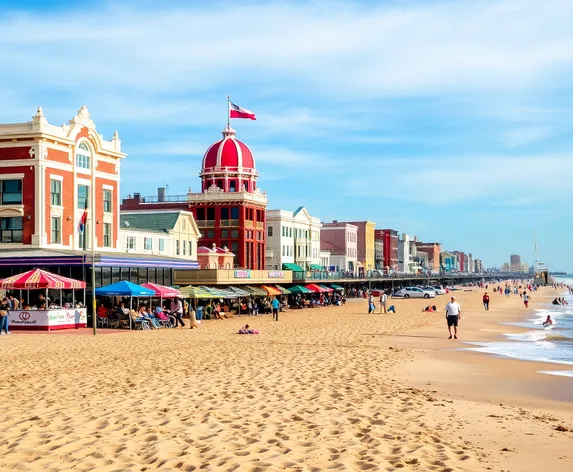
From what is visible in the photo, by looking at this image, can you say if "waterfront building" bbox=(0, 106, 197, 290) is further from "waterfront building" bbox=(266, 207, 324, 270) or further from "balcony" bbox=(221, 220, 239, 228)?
"waterfront building" bbox=(266, 207, 324, 270)

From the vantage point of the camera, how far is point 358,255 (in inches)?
5458

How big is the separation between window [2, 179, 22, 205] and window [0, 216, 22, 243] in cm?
105

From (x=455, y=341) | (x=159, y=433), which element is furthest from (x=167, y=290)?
(x=159, y=433)

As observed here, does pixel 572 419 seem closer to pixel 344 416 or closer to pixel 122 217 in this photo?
pixel 344 416

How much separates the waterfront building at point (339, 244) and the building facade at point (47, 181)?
7701 cm

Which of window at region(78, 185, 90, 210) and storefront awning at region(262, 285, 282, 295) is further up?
window at region(78, 185, 90, 210)

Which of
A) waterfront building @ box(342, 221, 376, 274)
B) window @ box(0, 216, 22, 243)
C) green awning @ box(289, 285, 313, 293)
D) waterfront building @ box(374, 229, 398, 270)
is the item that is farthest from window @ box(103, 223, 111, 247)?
waterfront building @ box(374, 229, 398, 270)

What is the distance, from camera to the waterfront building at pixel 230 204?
262 feet

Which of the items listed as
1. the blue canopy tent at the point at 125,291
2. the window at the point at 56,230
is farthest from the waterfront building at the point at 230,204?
the blue canopy tent at the point at 125,291

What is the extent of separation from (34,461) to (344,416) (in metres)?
5.38

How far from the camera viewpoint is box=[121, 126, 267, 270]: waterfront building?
79938 millimetres

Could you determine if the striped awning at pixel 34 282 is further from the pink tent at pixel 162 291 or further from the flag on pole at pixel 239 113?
the flag on pole at pixel 239 113

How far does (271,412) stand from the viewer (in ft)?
42.8

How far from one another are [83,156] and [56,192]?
3.55 m
